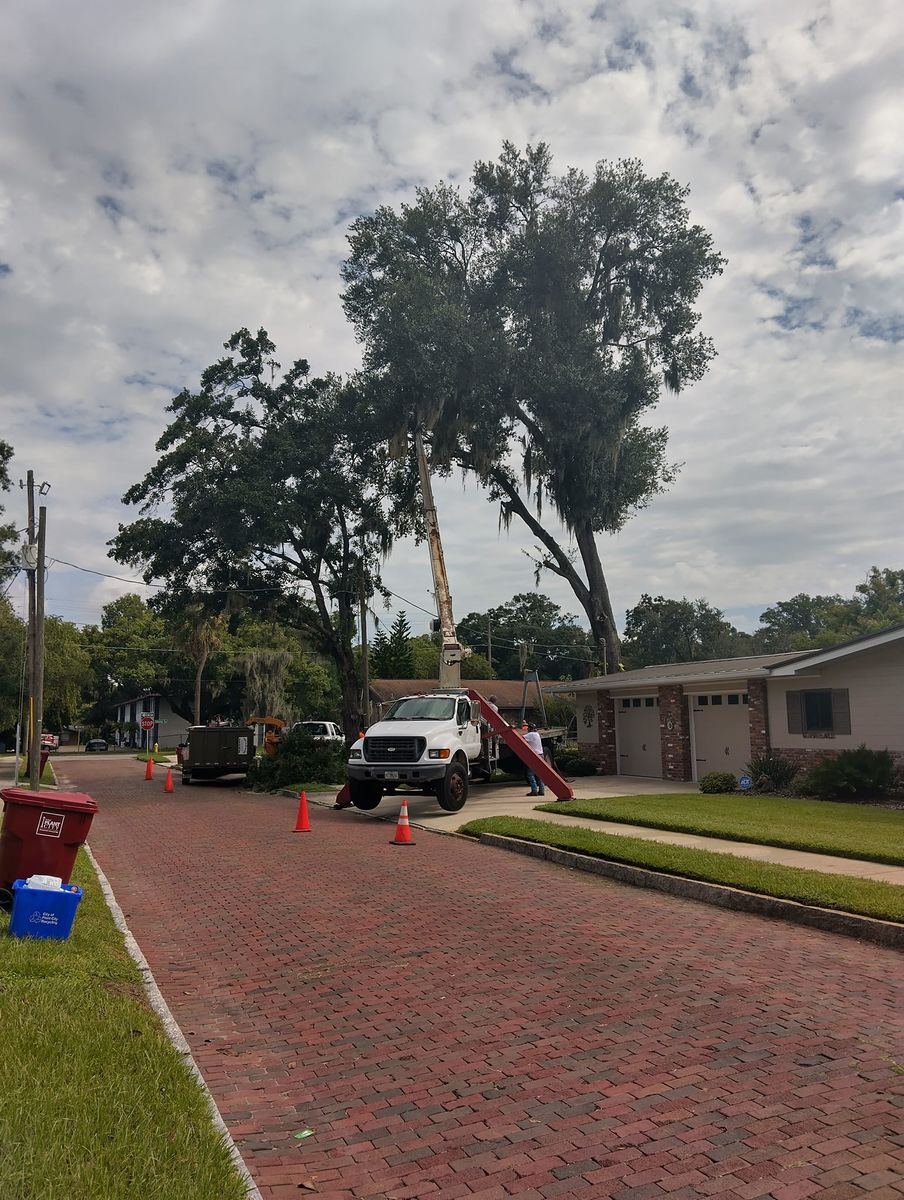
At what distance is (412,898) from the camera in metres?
9.71

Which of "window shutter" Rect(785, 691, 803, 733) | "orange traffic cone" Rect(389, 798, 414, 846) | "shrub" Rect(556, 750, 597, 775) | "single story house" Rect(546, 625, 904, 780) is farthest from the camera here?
"shrub" Rect(556, 750, 597, 775)

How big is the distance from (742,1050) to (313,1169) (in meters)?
2.50

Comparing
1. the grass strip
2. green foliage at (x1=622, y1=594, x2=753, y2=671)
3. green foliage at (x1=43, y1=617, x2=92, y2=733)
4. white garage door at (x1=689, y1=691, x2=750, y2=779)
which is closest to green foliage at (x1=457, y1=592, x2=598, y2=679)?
green foliage at (x1=622, y1=594, x2=753, y2=671)

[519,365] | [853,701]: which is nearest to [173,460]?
[519,365]

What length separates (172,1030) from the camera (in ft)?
18.2

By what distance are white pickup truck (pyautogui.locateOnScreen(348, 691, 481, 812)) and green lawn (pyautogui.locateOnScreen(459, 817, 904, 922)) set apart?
369 centimetres

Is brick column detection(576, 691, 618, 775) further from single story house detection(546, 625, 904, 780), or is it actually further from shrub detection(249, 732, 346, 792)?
shrub detection(249, 732, 346, 792)

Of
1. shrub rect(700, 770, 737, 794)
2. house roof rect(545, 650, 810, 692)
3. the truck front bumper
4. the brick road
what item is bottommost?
the brick road

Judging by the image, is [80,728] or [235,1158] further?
[80,728]

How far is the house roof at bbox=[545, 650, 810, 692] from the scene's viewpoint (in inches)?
836

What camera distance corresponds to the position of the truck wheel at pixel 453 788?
58.6ft

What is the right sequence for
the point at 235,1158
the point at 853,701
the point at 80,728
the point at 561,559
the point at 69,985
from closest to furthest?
the point at 235,1158, the point at 69,985, the point at 853,701, the point at 561,559, the point at 80,728

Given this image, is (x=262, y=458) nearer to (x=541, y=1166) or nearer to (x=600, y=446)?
(x=600, y=446)

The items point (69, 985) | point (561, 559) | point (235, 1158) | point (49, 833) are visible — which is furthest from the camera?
point (561, 559)
